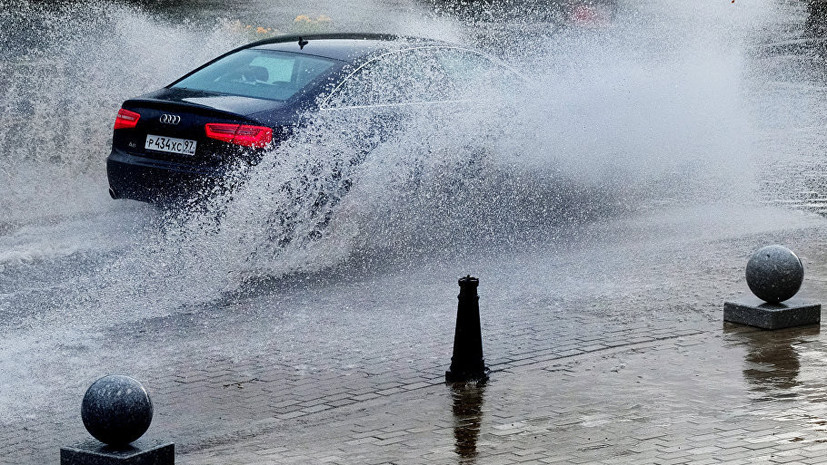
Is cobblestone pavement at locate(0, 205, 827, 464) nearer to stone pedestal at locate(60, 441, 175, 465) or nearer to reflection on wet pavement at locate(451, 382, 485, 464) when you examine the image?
reflection on wet pavement at locate(451, 382, 485, 464)

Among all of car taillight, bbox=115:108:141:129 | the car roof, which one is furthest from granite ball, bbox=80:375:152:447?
the car roof

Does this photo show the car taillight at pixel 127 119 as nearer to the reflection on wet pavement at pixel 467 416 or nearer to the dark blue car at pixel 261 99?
the dark blue car at pixel 261 99

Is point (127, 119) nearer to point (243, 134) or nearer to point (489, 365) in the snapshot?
point (243, 134)

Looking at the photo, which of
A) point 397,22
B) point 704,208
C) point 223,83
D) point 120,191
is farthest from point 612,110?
point 397,22

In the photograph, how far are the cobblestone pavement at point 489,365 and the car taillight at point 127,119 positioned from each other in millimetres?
2247

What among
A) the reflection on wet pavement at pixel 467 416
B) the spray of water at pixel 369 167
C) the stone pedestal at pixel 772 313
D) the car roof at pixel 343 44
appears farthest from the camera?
the car roof at pixel 343 44

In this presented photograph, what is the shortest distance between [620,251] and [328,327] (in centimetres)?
339

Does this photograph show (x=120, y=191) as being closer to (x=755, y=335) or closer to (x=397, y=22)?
(x=755, y=335)

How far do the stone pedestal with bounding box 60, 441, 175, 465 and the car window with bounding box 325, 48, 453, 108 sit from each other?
5.38m

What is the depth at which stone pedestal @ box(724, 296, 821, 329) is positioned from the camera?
27.8 feet

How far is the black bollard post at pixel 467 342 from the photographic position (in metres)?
7.25

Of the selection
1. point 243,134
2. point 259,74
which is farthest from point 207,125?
point 259,74

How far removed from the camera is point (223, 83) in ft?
37.3

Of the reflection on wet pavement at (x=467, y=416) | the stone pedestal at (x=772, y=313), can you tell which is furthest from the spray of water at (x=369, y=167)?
the stone pedestal at (x=772, y=313)
